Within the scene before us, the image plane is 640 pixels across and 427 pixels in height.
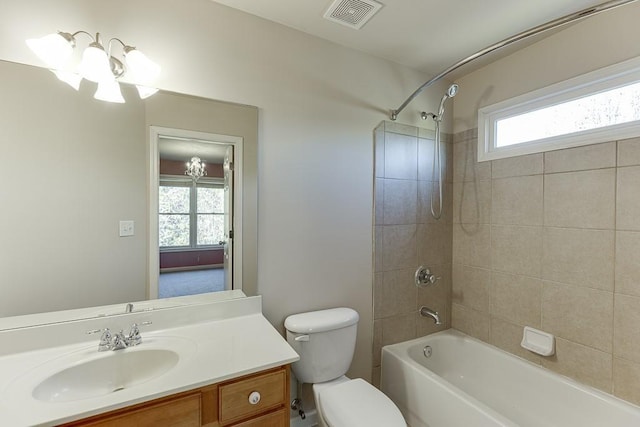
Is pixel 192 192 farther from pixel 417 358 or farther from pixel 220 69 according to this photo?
pixel 417 358

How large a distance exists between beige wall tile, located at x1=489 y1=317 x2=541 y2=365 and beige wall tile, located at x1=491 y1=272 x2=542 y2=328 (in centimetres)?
4

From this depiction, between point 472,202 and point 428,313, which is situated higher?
point 472,202

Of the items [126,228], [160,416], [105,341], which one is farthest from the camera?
[126,228]

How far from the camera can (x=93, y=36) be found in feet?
4.29

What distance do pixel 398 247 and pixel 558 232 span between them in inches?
38.3

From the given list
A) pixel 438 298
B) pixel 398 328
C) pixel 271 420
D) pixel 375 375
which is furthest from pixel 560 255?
pixel 271 420

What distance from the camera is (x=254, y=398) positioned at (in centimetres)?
109

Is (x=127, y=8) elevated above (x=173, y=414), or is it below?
above

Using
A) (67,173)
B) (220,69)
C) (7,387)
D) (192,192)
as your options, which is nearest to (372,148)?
(220,69)

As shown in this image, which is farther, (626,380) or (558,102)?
(558,102)

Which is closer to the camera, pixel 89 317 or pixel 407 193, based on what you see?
pixel 89 317

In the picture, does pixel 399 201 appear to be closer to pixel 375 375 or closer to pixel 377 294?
pixel 377 294

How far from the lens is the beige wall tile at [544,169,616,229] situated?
159 cm

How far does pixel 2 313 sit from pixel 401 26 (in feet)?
7.85
